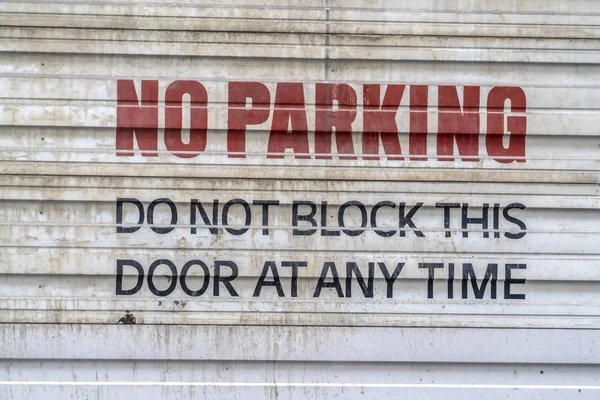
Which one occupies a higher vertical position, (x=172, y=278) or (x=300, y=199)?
(x=300, y=199)

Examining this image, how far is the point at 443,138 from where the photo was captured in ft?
9.32

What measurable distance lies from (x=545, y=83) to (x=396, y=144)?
65 cm

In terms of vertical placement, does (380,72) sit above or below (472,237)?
above

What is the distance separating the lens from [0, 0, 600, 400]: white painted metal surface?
2770 mm

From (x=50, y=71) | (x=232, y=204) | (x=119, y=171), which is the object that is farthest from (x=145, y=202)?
(x=50, y=71)

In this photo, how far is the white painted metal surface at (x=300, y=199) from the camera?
2.77 meters

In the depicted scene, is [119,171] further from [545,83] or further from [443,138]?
[545,83]

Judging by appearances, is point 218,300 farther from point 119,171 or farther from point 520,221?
point 520,221

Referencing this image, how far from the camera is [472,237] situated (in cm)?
283

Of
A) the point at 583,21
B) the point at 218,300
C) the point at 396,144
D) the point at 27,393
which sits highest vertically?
the point at 583,21

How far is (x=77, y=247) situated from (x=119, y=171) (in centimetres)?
34

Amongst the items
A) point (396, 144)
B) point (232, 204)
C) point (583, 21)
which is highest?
point (583, 21)

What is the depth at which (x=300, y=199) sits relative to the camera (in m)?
2.80

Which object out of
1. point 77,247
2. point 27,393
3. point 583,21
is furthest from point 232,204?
point 583,21
